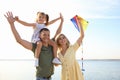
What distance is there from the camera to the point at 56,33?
7.64 metres

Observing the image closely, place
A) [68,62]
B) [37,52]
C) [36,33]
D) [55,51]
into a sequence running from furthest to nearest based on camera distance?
[36,33] < [68,62] < [55,51] < [37,52]

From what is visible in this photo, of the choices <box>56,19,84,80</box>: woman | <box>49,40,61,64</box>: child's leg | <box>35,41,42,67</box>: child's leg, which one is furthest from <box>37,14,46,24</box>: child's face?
<box>35,41,42,67</box>: child's leg

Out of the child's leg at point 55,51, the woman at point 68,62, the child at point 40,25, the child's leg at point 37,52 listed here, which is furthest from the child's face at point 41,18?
the child's leg at point 37,52

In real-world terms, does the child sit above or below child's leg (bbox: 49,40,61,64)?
above

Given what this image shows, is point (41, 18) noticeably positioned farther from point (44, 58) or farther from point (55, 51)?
point (44, 58)

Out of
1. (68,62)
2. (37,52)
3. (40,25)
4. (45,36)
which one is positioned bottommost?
(68,62)

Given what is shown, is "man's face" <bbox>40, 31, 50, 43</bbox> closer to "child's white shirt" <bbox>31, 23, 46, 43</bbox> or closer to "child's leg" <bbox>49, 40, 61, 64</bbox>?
"child's leg" <bbox>49, 40, 61, 64</bbox>

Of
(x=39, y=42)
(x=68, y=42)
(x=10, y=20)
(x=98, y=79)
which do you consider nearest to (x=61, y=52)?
(x=68, y=42)

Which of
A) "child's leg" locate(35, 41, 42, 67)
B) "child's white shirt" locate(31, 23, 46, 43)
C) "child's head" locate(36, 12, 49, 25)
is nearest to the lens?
"child's leg" locate(35, 41, 42, 67)

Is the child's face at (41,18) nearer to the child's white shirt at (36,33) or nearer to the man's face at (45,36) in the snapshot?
the child's white shirt at (36,33)

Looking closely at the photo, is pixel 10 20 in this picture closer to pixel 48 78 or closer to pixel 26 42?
pixel 26 42

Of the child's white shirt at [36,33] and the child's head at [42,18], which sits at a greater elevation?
the child's head at [42,18]

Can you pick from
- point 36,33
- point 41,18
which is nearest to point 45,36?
point 36,33

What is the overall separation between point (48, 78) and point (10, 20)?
1233 millimetres
